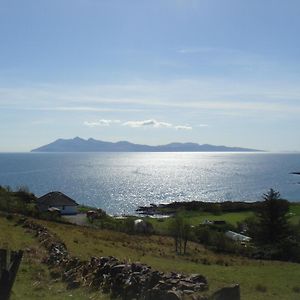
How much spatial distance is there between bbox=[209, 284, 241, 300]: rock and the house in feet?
216

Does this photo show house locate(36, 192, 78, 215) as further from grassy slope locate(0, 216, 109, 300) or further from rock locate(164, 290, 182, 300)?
rock locate(164, 290, 182, 300)

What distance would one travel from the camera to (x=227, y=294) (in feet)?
49.5

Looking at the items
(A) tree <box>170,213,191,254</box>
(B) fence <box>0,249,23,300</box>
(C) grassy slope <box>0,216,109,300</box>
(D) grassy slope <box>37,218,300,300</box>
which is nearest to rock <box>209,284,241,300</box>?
(D) grassy slope <box>37,218,300,300</box>

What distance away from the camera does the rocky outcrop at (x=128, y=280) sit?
15.4 metres

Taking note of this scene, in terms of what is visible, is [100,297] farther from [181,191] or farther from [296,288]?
[181,191]

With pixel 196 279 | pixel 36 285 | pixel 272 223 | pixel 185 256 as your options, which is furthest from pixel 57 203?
pixel 196 279

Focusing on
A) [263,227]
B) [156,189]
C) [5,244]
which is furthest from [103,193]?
[5,244]

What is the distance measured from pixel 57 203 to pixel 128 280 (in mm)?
64768

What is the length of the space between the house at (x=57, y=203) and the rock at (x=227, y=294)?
65.9 m

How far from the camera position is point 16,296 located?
649 inches

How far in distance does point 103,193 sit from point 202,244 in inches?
4168

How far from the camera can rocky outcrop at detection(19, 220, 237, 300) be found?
50.4 feet

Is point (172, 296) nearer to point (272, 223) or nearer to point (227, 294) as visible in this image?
point (227, 294)

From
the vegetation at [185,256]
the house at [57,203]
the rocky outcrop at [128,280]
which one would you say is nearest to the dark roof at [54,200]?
the house at [57,203]
